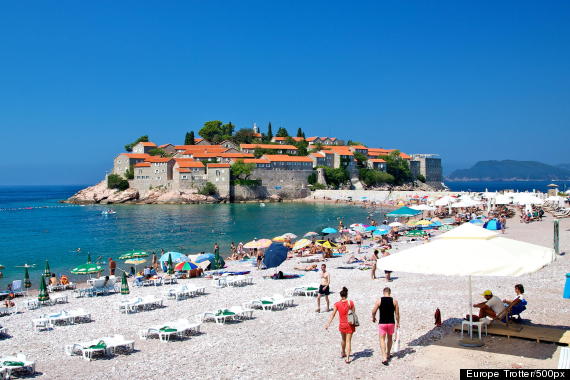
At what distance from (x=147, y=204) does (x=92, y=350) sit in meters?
66.9

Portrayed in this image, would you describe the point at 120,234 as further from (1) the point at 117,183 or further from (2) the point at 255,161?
(1) the point at 117,183

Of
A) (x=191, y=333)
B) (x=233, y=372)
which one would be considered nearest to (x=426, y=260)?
(x=233, y=372)

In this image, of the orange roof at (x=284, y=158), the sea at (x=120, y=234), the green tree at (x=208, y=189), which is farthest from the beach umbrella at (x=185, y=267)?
the orange roof at (x=284, y=158)

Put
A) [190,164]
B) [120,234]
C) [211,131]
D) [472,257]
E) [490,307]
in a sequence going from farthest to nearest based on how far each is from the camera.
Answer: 1. [211,131]
2. [190,164]
3. [120,234]
4. [490,307]
5. [472,257]

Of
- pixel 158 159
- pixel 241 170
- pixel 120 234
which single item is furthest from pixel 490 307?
pixel 158 159

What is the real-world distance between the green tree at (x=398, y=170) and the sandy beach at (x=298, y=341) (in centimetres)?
7865

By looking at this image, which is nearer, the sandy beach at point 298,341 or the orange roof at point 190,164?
the sandy beach at point 298,341

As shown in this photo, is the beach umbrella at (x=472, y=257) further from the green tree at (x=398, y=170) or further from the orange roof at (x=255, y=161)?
the green tree at (x=398, y=170)

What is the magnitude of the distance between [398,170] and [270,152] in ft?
79.8

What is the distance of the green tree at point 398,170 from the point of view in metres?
→ 92.1

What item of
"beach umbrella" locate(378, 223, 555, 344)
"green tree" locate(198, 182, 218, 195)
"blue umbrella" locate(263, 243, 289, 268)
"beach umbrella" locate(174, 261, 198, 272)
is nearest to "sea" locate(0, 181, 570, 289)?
"beach umbrella" locate(174, 261, 198, 272)

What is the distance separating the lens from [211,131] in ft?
328

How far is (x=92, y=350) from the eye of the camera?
28.0 feet

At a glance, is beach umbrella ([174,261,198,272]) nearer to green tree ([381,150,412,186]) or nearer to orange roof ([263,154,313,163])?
orange roof ([263,154,313,163])
